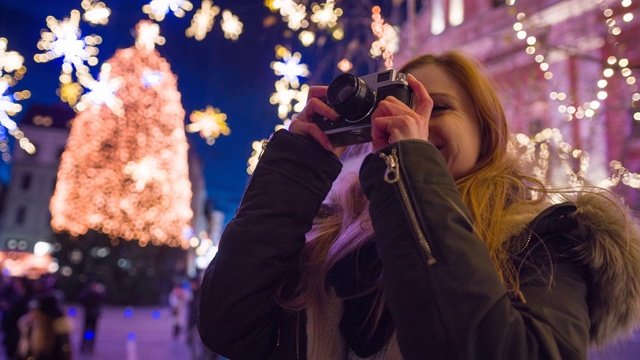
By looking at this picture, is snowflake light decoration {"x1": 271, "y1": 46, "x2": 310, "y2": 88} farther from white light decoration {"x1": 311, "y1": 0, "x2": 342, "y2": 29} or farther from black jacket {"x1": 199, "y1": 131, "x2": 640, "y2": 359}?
black jacket {"x1": 199, "y1": 131, "x2": 640, "y2": 359}

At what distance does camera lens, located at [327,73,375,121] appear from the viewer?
1372 millimetres

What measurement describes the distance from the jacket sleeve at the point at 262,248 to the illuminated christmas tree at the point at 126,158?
736 inches

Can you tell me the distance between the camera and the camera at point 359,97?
1367 mm

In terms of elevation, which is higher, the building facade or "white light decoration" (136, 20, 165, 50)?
the building facade

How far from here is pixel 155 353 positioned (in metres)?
10.5

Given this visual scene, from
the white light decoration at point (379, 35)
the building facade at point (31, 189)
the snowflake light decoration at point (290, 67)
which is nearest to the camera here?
the white light decoration at point (379, 35)

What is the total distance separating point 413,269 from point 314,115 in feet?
2.28

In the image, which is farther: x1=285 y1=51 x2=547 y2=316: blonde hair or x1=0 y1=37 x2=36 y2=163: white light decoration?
x1=0 y1=37 x2=36 y2=163: white light decoration

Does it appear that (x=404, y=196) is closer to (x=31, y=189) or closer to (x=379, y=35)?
(x=379, y=35)

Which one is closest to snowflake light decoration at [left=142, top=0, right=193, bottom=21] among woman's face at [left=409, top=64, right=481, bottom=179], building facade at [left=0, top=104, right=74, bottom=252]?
woman's face at [left=409, top=64, right=481, bottom=179]

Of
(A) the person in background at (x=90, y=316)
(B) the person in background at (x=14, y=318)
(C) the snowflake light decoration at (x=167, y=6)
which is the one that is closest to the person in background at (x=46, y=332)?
(B) the person in background at (x=14, y=318)

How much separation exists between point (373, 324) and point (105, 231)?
20.8 meters

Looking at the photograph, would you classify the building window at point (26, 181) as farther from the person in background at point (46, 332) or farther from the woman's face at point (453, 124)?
the woman's face at point (453, 124)

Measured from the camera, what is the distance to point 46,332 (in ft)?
17.4
